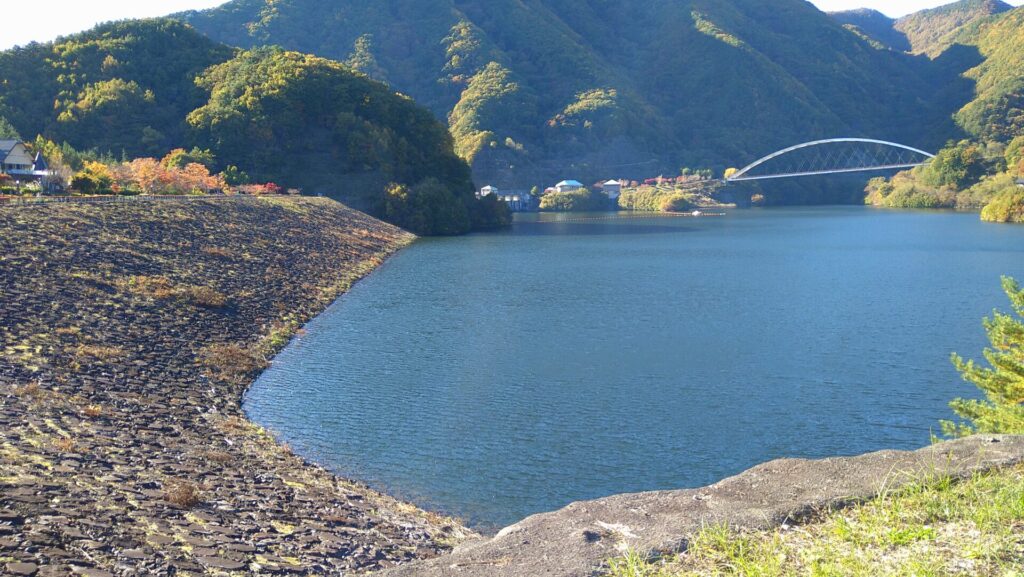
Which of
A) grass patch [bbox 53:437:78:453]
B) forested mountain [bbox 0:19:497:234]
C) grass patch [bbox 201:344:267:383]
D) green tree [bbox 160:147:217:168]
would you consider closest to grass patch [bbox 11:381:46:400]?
grass patch [bbox 53:437:78:453]

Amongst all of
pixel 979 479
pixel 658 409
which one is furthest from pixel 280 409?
pixel 979 479

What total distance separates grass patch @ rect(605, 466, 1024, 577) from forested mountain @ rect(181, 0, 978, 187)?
131 m

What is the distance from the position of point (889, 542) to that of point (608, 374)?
56.0ft

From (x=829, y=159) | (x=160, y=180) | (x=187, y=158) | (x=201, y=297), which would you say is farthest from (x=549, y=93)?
(x=201, y=297)

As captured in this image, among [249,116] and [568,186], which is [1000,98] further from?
[249,116]

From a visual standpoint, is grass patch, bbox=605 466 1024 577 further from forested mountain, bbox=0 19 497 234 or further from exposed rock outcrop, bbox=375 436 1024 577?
forested mountain, bbox=0 19 497 234

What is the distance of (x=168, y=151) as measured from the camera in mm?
77250

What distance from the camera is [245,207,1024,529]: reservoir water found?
1590cm

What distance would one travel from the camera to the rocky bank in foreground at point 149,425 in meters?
9.80

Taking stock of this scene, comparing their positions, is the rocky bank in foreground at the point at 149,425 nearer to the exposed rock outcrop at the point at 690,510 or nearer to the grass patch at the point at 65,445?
the grass patch at the point at 65,445

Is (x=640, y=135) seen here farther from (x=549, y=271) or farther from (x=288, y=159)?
(x=549, y=271)

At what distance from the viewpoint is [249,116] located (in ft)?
261

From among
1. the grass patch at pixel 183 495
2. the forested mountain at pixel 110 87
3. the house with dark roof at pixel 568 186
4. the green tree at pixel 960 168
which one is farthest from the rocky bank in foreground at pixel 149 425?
the green tree at pixel 960 168

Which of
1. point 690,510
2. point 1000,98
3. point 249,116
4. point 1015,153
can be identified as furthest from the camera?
point 1000,98
